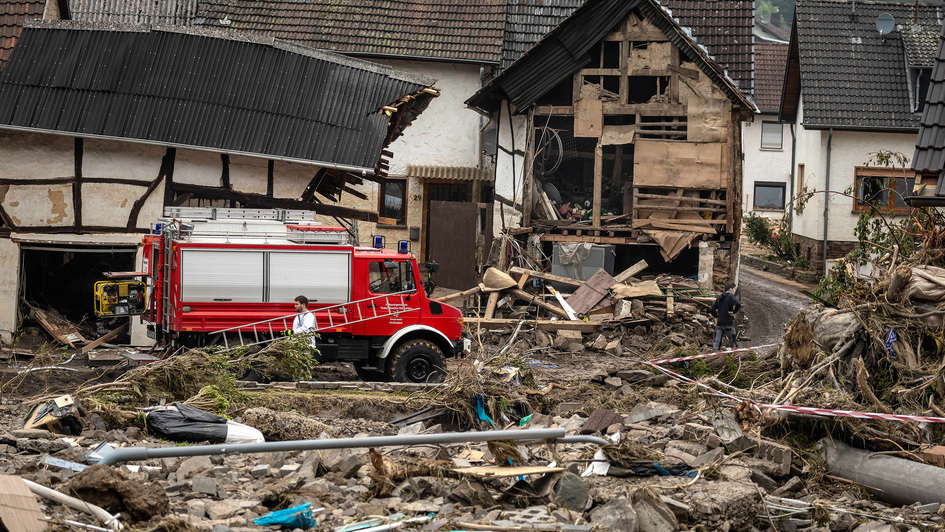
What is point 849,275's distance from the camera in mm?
13594

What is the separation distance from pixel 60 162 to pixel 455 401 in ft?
33.8

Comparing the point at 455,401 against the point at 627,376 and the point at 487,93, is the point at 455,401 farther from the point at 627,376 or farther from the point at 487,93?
the point at 487,93

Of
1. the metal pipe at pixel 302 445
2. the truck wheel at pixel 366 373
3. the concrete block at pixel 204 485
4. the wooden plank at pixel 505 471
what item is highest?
the metal pipe at pixel 302 445

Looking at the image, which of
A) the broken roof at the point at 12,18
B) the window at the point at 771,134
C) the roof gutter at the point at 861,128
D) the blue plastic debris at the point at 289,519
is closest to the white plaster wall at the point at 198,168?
the broken roof at the point at 12,18

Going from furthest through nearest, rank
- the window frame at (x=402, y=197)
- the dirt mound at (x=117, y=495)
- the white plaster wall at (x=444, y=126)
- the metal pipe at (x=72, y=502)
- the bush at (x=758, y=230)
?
1. the bush at (x=758, y=230)
2. the window frame at (x=402, y=197)
3. the white plaster wall at (x=444, y=126)
4. the dirt mound at (x=117, y=495)
5. the metal pipe at (x=72, y=502)

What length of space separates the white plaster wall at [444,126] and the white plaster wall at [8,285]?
1095 cm

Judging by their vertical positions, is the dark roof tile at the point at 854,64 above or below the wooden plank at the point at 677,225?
above

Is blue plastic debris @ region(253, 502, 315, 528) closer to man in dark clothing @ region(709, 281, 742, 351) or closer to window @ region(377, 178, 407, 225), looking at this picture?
man in dark clothing @ region(709, 281, 742, 351)

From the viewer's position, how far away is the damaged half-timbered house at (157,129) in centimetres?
1825

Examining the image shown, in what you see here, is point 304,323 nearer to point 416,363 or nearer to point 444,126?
point 416,363

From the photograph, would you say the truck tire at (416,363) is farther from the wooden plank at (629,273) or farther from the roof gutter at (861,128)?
the roof gutter at (861,128)

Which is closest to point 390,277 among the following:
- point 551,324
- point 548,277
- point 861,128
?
point 551,324

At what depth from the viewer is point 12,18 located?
18797 millimetres

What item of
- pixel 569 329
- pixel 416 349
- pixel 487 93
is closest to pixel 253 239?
pixel 416 349
